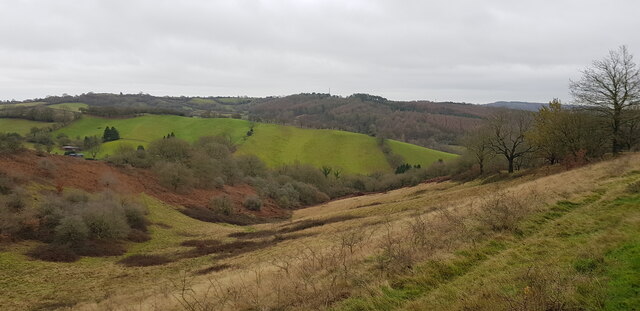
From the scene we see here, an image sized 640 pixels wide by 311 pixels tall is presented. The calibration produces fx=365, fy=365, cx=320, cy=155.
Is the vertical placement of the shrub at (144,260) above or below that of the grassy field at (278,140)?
below

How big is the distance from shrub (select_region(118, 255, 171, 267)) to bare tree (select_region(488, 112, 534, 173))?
3917cm

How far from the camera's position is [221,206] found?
2094 inches

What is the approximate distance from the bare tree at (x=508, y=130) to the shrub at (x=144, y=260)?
129 ft

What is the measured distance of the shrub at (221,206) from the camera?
5294 cm

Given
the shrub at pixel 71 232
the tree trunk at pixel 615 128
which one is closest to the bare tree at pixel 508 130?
the tree trunk at pixel 615 128

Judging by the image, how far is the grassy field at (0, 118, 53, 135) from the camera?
331ft

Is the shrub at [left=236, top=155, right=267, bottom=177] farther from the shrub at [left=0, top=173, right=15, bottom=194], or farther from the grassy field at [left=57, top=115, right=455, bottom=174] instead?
the shrub at [left=0, top=173, right=15, bottom=194]

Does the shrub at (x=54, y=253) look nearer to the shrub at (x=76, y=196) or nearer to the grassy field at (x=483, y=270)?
the shrub at (x=76, y=196)

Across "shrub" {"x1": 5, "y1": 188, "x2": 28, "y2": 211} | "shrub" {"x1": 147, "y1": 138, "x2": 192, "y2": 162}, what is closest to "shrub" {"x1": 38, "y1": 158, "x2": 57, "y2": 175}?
"shrub" {"x1": 5, "y1": 188, "x2": 28, "y2": 211}

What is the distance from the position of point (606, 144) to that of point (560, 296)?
125 ft

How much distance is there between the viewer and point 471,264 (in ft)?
30.4

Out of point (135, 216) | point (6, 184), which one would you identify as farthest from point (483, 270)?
point (6, 184)

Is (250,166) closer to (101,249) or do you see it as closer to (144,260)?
(101,249)

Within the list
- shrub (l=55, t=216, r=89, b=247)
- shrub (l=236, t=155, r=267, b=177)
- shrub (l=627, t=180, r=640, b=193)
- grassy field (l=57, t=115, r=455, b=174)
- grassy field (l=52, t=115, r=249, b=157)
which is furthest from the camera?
grassy field (l=52, t=115, r=249, b=157)
